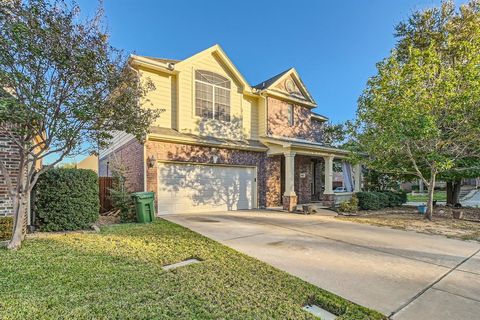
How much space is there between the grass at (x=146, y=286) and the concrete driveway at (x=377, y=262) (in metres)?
0.48

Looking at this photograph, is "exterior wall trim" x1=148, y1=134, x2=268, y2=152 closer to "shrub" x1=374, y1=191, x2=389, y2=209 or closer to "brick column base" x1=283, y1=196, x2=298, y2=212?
"brick column base" x1=283, y1=196, x2=298, y2=212

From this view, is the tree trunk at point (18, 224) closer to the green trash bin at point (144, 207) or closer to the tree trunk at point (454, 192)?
the green trash bin at point (144, 207)

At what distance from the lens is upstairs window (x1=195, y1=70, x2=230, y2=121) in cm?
1155

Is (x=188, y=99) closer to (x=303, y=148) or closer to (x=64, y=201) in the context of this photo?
(x=303, y=148)

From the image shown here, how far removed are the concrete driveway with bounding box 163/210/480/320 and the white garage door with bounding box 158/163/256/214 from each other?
8.30 ft

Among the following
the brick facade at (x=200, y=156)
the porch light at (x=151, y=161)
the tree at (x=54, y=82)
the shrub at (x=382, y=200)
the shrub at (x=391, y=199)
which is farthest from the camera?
the shrub at (x=391, y=199)

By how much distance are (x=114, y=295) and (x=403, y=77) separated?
11400 mm

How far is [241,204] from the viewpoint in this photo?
12523 millimetres

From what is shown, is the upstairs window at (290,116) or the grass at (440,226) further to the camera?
the upstairs window at (290,116)

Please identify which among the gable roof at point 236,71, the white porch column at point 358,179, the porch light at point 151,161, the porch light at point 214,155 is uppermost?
the gable roof at point 236,71

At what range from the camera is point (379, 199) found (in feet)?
45.6

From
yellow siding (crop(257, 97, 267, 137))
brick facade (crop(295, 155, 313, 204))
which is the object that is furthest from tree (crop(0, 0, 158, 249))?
brick facade (crop(295, 155, 313, 204))

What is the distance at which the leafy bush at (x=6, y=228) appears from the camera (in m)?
5.52

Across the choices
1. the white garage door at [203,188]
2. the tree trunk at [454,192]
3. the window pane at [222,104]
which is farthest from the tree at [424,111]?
the window pane at [222,104]
